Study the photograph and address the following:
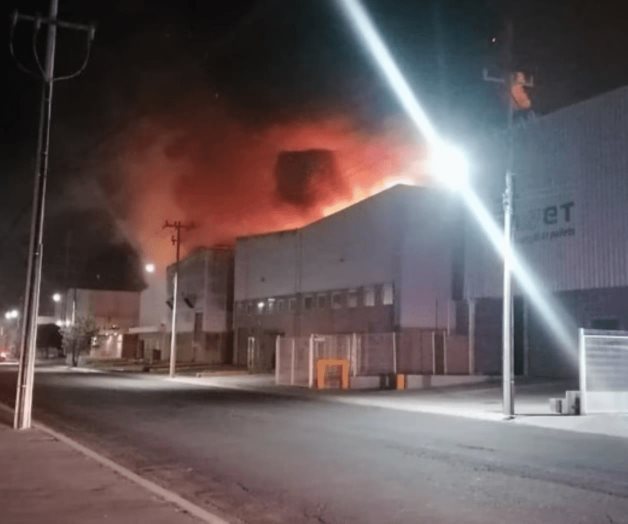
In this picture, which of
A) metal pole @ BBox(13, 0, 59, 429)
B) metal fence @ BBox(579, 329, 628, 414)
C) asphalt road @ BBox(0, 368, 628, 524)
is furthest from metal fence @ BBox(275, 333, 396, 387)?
metal pole @ BBox(13, 0, 59, 429)

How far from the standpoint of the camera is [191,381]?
37.1 m

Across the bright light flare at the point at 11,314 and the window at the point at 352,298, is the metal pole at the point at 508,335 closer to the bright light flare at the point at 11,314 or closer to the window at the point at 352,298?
the window at the point at 352,298

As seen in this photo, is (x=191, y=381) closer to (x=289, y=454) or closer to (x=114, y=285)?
A: (x=289, y=454)

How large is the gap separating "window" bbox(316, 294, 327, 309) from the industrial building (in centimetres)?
6

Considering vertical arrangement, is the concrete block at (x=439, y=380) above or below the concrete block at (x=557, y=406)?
above

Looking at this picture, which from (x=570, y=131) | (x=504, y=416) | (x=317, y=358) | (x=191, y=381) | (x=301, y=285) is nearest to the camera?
(x=504, y=416)

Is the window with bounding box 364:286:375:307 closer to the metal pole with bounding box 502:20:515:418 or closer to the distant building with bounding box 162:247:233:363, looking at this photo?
the distant building with bounding box 162:247:233:363

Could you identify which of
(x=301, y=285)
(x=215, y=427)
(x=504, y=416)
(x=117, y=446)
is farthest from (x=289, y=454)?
(x=301, y=285)

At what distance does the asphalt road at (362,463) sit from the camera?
8.13 meters

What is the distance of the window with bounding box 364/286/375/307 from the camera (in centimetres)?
4084

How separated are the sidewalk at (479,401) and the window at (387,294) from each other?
791 centimetres

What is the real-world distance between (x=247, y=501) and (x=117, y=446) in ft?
16.7

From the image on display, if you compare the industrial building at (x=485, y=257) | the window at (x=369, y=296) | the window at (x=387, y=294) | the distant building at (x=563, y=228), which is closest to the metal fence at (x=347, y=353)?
the industrial building at (x=485, y=257)

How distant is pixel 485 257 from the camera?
112 ft
